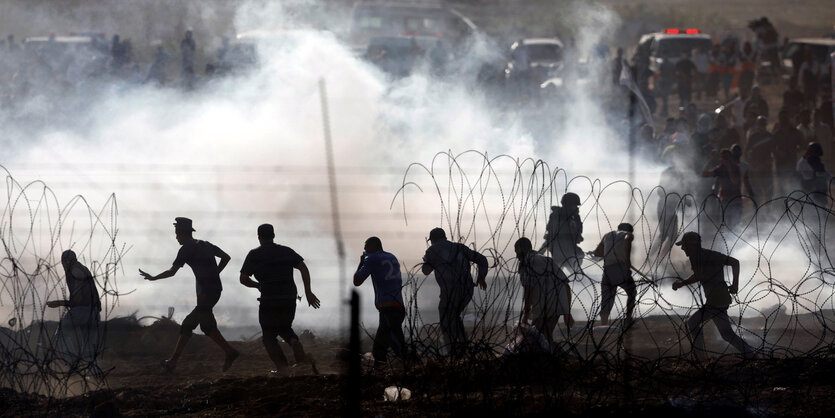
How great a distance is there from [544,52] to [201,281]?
18.6 meters

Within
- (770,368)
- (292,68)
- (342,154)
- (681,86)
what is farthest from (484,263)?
(681,86)

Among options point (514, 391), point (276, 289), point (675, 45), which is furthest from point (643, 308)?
point (675, 45)

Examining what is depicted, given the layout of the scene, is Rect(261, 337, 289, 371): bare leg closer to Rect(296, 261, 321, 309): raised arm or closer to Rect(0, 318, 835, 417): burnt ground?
Rect(296, 261, 321, 309): raised arm

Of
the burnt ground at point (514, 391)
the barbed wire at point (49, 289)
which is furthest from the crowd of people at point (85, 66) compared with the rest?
the burnt ground at point (514, 391)

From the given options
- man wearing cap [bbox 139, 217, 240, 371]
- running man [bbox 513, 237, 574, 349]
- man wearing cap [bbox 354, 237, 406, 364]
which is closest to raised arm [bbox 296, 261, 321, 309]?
man wearing cap [bbox 354, 237, 406, 364]

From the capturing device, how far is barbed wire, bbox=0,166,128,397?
5.89 meters

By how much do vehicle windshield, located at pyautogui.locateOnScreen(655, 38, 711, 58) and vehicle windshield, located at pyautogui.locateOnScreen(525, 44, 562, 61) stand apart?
2.60m

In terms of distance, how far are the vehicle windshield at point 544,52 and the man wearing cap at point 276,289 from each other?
18.1 m

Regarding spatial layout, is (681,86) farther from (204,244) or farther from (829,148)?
(204,244)

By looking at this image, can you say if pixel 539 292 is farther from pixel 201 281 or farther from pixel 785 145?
pixel 785 145

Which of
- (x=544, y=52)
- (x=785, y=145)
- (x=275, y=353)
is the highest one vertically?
(x=544, y=52)

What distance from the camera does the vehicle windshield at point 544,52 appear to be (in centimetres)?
2491

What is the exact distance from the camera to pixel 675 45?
23.6m

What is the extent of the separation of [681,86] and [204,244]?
15.1m
